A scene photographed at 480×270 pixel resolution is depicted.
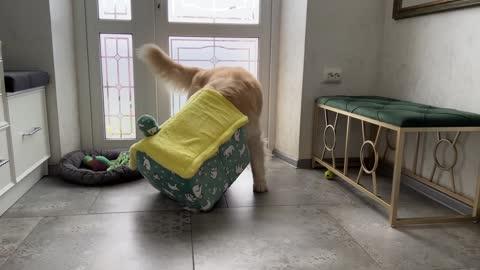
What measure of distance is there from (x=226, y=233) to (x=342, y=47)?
5.07 feet

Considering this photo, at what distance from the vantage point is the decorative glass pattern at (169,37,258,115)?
2846 millimetres

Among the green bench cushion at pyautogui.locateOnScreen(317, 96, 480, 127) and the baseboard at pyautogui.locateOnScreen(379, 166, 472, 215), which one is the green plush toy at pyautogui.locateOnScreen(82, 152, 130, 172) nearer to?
the green bench cushion at pyautogui.locateOnScreen(317, 96, 480, 127)

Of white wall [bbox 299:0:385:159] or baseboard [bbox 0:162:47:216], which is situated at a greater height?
white wall [bbox 299:0:385:159]

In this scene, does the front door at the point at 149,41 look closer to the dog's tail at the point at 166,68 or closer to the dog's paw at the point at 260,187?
the dog's tail at the point at 166,68

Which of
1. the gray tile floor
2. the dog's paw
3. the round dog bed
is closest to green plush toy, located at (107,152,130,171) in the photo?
the round dog bed

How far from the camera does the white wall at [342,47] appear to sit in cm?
255

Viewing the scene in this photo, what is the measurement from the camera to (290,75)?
2.77 metres

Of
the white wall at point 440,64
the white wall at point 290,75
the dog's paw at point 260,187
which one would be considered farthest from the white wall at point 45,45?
the white wall at point 440,64

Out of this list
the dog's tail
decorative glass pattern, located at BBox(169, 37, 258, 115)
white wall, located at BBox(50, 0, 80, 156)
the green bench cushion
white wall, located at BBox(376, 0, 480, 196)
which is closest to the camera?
the green bench cushion

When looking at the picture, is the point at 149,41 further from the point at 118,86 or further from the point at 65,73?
the point at 65,73

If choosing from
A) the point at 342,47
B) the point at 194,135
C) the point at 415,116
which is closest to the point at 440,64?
the point at 415,116

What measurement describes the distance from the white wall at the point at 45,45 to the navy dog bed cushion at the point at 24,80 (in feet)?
0.37

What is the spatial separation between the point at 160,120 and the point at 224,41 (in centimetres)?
75

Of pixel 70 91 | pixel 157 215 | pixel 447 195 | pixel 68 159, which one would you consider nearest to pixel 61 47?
pixel 70 91
